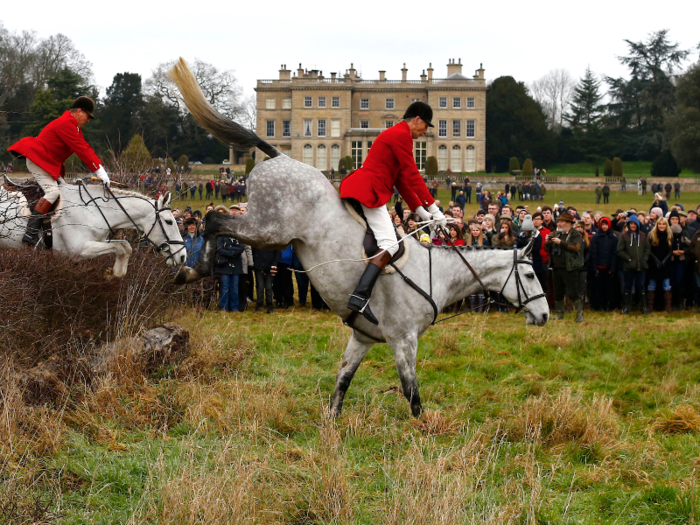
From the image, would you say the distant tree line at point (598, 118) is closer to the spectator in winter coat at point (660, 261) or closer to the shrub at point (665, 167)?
the shrub at point (665, 167)

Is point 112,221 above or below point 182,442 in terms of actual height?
above

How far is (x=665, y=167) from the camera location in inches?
2712

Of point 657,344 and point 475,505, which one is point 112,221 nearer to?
point 475,505

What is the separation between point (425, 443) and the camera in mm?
5949

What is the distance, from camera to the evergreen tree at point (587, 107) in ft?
286

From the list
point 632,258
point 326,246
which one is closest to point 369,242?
point 326,246

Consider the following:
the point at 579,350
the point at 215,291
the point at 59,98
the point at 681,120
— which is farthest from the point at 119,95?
the point at 579,350

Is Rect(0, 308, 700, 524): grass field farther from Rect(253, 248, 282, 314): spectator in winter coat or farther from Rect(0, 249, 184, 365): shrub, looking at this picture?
Rect(253, 248, 282, 314): spectator in winter coat

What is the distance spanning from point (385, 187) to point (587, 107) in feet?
290

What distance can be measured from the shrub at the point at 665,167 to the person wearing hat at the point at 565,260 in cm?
6096

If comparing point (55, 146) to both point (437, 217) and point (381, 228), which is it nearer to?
point (381, 228)

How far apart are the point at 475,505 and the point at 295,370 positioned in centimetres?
419

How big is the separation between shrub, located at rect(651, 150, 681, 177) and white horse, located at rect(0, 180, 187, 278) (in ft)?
223

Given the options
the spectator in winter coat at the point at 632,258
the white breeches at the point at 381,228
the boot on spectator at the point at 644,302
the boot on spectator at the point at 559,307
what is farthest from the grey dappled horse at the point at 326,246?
the boot on spectator at the point at 644,302
